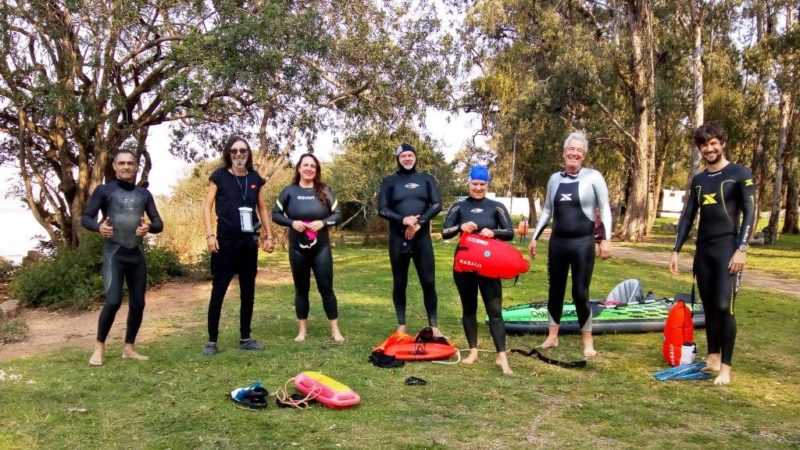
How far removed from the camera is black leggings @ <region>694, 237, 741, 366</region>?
4492 millimetres

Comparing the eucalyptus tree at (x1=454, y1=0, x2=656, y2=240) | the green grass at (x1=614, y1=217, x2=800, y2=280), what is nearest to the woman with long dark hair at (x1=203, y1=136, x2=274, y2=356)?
the green grass at (x1=614, y1=217, x2=800, y2=280)

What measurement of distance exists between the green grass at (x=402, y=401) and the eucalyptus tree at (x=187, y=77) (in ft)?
15.8

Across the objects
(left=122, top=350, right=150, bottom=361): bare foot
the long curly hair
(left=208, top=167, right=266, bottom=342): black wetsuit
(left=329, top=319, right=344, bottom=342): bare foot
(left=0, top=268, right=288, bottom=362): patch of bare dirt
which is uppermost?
the long curly hair

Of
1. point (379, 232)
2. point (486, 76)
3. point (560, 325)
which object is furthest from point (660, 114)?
point (560, 325)

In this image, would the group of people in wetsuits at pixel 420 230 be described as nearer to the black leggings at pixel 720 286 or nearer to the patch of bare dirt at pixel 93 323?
the black leggings at pixel 720 286

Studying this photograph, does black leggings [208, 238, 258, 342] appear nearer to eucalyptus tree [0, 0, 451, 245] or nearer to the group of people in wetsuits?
the group of people in wetsuits

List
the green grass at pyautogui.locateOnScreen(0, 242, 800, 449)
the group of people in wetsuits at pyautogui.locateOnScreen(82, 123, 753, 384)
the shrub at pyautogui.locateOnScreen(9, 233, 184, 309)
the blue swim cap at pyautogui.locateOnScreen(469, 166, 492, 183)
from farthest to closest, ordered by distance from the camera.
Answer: the shrub at pyautogui.locateOnScreen(9, 233, 184, 309) → the blue swim cap at pyautogui.locateOnScreen(469, 166, 492, 183) → the group of people in wetsuits at pyautogui.locateOnScreen(82, 123, 753, 384) → the green grass at pyautogui.locateOnScreen(0, 242, 800, 449)

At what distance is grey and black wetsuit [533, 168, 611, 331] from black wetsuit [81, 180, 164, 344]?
3604 mm

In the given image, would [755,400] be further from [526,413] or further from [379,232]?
[379,232]

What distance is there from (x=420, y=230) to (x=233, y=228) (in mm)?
1741

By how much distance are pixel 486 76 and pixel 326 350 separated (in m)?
22.0

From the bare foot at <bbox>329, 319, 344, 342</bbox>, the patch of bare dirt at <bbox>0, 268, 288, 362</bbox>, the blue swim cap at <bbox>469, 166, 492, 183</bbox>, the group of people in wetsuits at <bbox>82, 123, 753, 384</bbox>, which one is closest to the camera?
the group of people in wetsuits at <bbox>82, 123, 753, 384</bbox>

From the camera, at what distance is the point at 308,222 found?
552 centimetres

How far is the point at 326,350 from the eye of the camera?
5410mm
